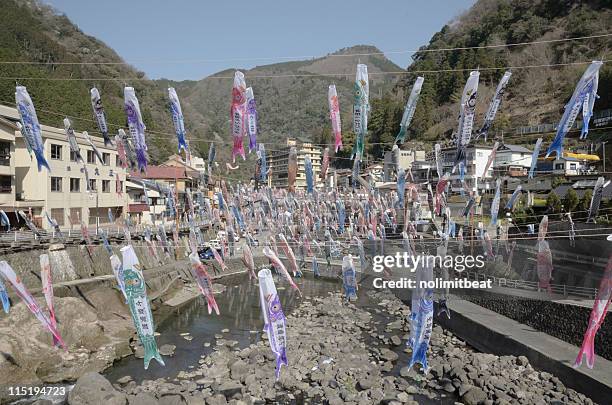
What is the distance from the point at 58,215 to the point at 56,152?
11.0 feet

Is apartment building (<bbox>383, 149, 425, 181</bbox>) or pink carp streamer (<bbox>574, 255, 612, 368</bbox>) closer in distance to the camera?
pink carp streamer (<bbox>574, 255, 612, 368</bbox>)

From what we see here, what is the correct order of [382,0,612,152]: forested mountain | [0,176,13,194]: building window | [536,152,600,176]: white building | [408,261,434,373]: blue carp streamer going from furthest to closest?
1. [382,0,612,152]: forested mountain
2. [536,152,600,176]: white building
3. [0,176,13,194]: building window
4. [408,261,434,373]: blue carp streamer

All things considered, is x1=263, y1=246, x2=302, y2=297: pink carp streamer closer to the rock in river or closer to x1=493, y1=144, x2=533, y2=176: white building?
the rock in river

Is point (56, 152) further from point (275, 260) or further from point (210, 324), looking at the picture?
point (275, 260)

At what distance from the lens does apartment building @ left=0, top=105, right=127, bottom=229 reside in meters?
20.7

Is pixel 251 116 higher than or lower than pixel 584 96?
higher

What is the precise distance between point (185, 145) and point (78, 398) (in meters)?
6.84

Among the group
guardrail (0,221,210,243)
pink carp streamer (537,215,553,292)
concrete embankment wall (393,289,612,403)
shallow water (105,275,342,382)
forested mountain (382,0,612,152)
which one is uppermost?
forested mountain (382,0,612,152)

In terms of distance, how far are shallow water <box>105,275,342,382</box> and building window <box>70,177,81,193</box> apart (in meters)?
9.11

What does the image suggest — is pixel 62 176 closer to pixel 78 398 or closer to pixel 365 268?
pixel 78 398

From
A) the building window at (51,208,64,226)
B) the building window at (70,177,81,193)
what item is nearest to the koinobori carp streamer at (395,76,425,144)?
the building window at (51,208,64,226)

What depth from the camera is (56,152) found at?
23312 millimetres

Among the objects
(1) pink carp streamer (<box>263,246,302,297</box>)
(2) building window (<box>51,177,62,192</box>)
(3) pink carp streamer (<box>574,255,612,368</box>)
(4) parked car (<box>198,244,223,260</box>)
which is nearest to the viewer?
(3) pink carp streamer (<box>574,255,612,368</box>)

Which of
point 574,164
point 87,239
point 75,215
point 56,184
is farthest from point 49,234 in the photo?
point 574,164
